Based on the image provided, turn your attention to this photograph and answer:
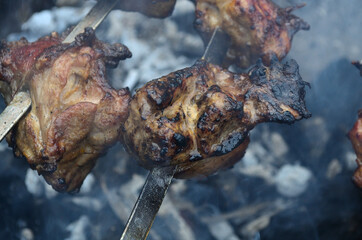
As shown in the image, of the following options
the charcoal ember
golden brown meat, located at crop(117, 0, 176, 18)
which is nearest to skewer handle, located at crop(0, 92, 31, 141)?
the charcoal ember

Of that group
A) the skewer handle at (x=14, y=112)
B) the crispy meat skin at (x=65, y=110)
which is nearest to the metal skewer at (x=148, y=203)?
the crispy meat skin at (x=65, y=110)

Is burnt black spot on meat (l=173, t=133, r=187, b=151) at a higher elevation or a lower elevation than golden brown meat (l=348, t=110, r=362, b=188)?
higher

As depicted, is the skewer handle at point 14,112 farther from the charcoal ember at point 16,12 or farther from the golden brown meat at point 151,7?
the golden brown meat at point 151,7

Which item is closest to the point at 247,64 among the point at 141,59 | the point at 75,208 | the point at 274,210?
the point at 141,59

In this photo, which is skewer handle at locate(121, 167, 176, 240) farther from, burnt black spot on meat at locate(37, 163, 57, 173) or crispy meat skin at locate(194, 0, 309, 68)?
crispy meat skin at locate(194, 0, 309, 68)

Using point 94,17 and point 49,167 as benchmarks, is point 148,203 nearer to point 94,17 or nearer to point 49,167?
point 49,167

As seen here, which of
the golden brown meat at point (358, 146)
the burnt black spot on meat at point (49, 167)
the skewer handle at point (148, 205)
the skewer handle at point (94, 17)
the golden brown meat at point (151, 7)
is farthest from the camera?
the golden brown meat at point (151, 7)
